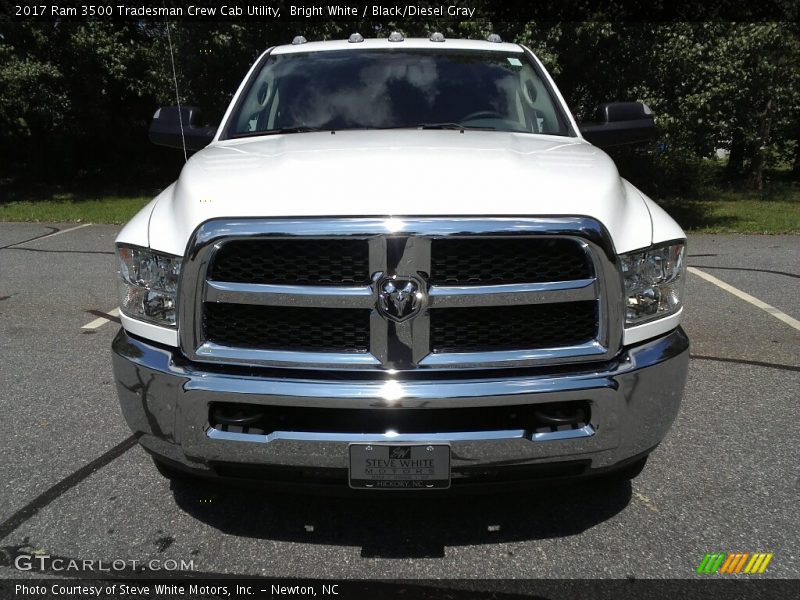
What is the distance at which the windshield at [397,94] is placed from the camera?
12.8 feet

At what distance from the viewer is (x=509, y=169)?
9.00 feet

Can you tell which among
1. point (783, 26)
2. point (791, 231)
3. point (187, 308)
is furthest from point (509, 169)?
point (783, 26)

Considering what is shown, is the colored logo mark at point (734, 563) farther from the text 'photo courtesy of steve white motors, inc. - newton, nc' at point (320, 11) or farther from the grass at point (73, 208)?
the grass at point (73, 208)

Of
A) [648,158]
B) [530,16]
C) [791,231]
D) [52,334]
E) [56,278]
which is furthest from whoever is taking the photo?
[648,158]

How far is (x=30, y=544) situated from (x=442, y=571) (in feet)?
5.07

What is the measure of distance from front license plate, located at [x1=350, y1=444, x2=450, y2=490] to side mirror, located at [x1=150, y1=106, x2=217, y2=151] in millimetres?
2319

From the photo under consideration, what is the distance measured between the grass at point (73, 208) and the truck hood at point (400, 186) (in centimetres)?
1018

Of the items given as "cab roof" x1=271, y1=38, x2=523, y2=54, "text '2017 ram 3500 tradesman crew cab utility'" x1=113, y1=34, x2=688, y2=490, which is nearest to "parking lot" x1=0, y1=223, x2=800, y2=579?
"text '2017 ram 3500 tradesman crew cab utility'" x1=113, y1=34, x2=688, y2=490

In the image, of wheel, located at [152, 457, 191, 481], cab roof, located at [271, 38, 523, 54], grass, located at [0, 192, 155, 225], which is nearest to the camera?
wheel, located at [152, 457, 191, 481]

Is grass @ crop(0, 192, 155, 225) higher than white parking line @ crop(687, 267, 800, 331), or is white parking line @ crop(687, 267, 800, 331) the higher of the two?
white parking line @ crop(687, 267, 800, 331)

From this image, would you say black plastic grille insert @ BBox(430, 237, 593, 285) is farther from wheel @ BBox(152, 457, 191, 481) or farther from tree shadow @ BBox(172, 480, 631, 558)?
wheel @ BBox(152, 457, 191, 481)

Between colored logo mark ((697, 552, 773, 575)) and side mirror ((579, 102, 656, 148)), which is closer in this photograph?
colored logo mark ((697, 552, 773, 575))

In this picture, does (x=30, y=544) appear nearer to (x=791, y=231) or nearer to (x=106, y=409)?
(x=106, y=409)

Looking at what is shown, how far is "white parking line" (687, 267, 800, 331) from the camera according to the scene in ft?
19.6
